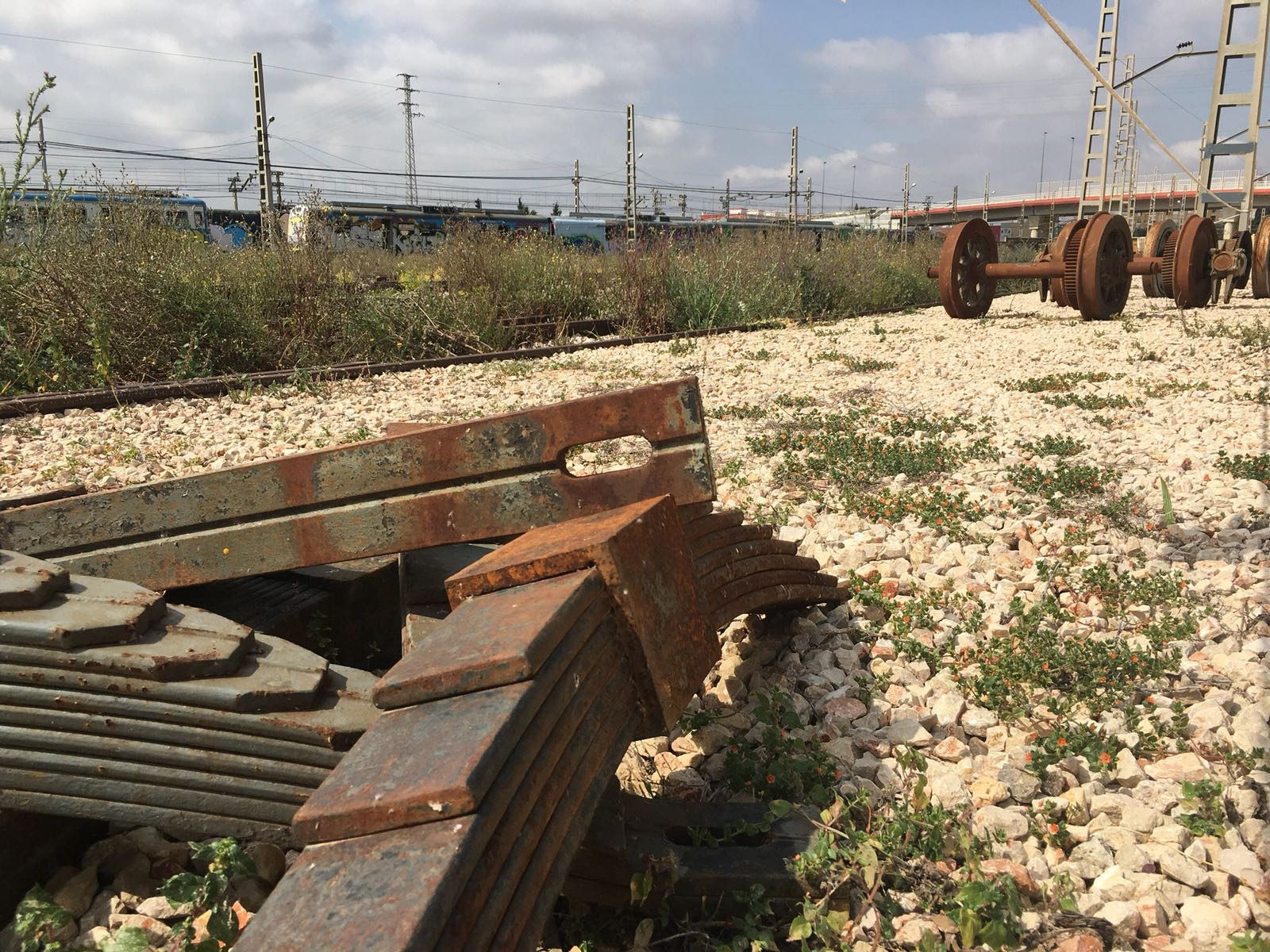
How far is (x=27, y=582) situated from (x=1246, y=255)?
17685 millimetres

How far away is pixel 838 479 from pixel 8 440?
5.32m

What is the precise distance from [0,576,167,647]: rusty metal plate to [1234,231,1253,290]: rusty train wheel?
681 inches

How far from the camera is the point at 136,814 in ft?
5.58

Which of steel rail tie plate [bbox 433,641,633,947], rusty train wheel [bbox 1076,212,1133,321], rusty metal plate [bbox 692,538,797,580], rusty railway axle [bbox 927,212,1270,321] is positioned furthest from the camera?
rusty railway axle [bbox 927,212,1270,321]

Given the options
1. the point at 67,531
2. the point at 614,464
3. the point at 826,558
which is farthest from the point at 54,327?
the point at 826,558

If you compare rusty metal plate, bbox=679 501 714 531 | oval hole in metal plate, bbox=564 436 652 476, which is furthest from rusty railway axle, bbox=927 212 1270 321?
rusty metal plate, bbox=679 501 714 531

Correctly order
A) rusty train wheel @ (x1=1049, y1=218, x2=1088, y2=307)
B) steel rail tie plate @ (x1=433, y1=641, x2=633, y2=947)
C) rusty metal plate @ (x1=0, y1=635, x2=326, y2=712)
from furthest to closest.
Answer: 1. rusty train wheel @ (x1=1049, y1=218, x2=1088, y2=307)
2. rusty metal plate @ (x1=0, y1=635, x2=326, y2=712)
3. steel rail tie plate @ (x1=433, y1=641, x2=633, y2=947)

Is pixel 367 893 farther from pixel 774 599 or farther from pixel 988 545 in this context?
pixel 988 545

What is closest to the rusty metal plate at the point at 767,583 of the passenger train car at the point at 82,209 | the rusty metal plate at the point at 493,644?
the rusty metal plate at the point at 493,644

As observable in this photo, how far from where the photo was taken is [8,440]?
572 cm

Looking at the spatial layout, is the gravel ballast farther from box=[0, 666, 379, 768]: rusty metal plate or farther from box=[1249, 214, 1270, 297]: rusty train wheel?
box=[1249, 214, 1270, 297]: rusty train wheel

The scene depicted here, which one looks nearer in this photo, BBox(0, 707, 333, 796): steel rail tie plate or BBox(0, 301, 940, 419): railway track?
BBox(0, 707, 333, 796): steel rail tie plate

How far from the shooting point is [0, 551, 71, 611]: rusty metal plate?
5.63 ft

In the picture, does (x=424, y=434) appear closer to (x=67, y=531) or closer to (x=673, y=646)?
(x=673, y=646)
